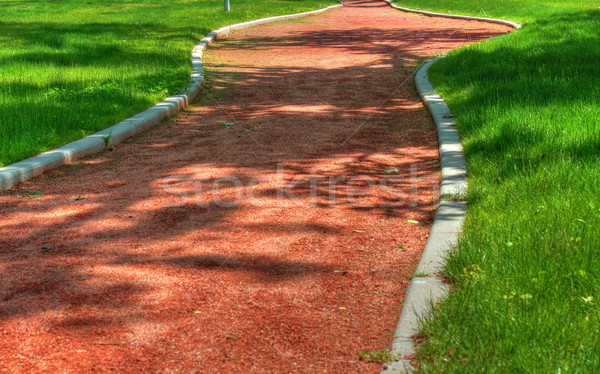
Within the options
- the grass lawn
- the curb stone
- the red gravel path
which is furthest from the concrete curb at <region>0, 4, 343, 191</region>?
the grass lawn

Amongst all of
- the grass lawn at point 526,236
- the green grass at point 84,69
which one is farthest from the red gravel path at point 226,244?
the green grass at point 84,69

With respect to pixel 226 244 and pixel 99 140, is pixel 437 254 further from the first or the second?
pixel 99 140

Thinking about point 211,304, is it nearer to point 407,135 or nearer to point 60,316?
point 60,316

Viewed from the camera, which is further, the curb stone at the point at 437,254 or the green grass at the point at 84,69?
the green grass at the point at 84,69

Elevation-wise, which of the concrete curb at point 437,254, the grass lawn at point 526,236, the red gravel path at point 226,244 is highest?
the grass lawn at point 526,236

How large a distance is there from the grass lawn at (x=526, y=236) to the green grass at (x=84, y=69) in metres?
3.69

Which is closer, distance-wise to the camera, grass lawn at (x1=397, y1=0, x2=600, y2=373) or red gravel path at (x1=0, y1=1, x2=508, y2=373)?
grass lawn at (x1=397, y1=0, x2=600, y2=373)

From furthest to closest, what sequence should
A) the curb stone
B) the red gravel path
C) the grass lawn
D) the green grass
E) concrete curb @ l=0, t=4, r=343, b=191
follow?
the green grass
concrete curb @ l=0, t=4, r=343, b=191
the red gravel path
the curb stone
the grass lawn

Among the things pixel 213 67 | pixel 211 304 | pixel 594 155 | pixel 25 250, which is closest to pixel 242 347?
pixel 211 304

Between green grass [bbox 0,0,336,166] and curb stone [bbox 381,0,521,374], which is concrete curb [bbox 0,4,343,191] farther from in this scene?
curb stone [bbox 381,0,521,374]

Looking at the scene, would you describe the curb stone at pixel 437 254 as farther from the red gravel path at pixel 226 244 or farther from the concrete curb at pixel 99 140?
the concrete curb at pixel 99 140

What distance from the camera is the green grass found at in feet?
22.5

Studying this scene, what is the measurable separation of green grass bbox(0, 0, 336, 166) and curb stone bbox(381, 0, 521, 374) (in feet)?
11.3

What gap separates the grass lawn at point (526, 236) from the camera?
270 centimetres
